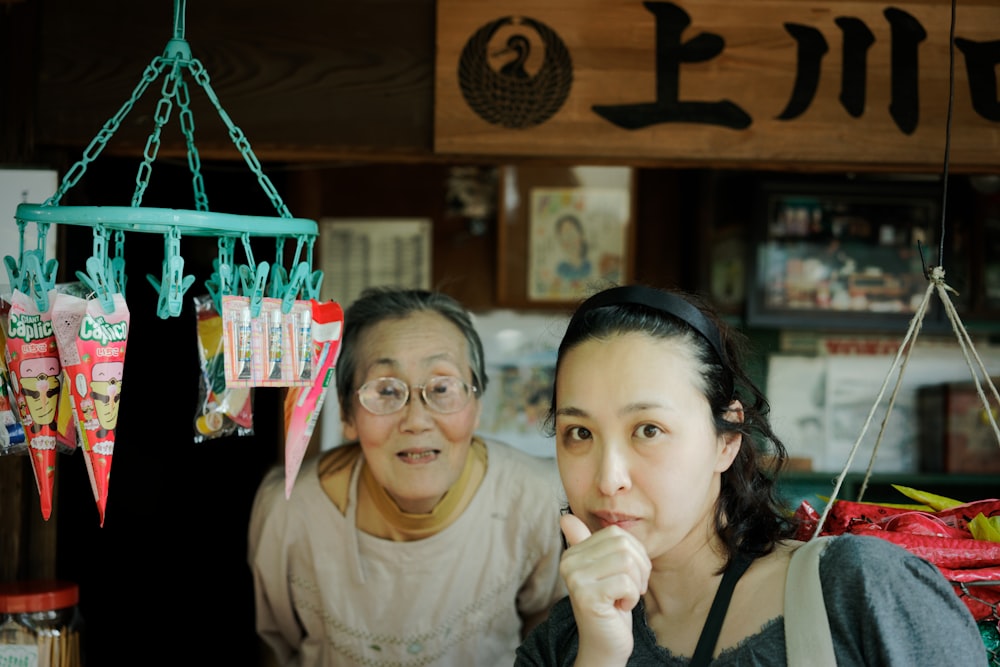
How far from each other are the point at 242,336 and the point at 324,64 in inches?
46.0

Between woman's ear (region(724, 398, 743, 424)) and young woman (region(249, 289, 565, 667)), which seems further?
young woman (region(249, 289, 565, 667))

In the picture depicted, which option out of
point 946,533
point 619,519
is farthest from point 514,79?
point 946,533

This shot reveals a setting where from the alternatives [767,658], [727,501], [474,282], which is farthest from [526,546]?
[474,282]

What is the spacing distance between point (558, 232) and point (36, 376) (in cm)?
308

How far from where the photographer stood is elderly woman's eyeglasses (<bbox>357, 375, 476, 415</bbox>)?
2725 millimetres

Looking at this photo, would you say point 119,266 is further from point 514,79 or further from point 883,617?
point 883,617

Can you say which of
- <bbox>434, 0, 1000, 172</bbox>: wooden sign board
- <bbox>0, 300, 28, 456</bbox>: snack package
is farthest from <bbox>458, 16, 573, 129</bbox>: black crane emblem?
<bbox>0, 300, 28, 456</bbox>: snack package

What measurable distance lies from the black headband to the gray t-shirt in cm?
40

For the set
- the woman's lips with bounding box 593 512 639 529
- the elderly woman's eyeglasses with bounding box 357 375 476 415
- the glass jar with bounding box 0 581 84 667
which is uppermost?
the elderly woman's eyeglasses with bounding box 357 375 476 415

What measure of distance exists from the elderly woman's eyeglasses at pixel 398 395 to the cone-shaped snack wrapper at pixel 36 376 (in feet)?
3.23

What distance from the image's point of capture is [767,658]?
5.22 ft

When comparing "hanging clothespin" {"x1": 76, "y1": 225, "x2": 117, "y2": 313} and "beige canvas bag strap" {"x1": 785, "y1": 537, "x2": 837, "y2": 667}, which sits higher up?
"hanging clothespin" {"x1": 76, "y1": 225, "x2": 117, "y2": 313}

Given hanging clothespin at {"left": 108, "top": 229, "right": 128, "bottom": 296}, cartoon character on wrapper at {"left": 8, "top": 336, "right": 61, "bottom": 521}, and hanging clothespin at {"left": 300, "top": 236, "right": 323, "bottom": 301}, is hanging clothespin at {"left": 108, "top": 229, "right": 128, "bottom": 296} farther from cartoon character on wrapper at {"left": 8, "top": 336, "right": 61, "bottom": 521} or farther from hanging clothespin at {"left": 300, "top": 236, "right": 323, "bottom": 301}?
hanging clothespin at {"left": 300, "top": 236, "right": 323, "bottom": 301}

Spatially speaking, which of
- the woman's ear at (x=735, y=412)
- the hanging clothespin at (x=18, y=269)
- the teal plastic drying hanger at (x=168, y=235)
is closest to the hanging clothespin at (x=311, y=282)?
the teal plastic drying hanger at (x=168, y=235)
